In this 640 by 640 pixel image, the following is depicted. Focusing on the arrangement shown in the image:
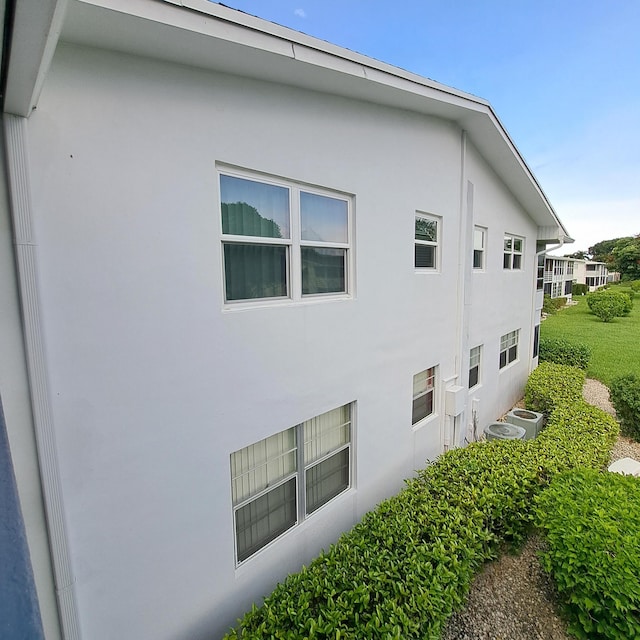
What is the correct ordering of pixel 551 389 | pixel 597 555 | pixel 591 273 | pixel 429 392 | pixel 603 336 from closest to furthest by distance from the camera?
1. pixel 597 555
2. pixel 429 392
3. pixel 551 389
4. pixel 603 336
5. pixel 591 273

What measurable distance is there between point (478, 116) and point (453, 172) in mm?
1078

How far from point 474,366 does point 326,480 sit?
5942 millimetres

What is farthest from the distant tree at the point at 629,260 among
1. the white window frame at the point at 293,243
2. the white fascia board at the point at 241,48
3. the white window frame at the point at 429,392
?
the white window frame at the point at 293,243

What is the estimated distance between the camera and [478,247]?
9125 millimetres

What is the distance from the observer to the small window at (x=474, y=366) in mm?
9289

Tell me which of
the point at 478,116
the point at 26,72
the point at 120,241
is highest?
the point at 478,116

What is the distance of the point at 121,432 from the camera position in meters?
3.07

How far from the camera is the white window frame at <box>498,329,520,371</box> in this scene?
11.1 meters

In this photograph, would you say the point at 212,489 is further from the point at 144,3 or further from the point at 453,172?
the point at 453,172

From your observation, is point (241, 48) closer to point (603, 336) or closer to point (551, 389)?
point (551, 389)

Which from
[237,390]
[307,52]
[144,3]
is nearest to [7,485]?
[237,390]

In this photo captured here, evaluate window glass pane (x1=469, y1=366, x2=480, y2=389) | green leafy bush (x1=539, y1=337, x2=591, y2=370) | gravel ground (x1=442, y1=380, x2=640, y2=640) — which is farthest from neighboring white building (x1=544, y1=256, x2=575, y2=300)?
gravel ground (x1=442, y1=380, x2=640, y2=640)

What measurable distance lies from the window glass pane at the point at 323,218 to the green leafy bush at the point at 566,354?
13597 millimetres

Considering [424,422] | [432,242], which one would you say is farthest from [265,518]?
[432,242]
